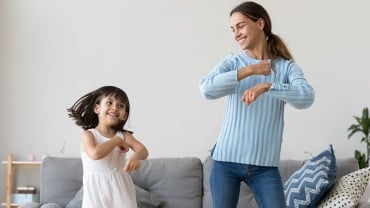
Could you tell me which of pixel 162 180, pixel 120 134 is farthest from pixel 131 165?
pixel 162 180

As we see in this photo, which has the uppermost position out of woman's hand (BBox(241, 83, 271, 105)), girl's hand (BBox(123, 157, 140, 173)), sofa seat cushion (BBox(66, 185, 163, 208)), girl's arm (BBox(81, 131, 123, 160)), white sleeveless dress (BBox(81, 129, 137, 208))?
A: woman's hand (BBox(241, 83, 271, 105))

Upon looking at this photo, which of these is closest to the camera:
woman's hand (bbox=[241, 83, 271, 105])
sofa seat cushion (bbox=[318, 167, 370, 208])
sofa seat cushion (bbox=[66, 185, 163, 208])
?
woman's hand (bbox=[241, 83, 271, 105])

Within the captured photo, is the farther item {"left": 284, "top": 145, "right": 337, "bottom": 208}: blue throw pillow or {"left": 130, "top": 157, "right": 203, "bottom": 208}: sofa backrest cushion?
{"left": 130, "top": 157, "right": 203, "bottom": 208}: sofa backrest cushion

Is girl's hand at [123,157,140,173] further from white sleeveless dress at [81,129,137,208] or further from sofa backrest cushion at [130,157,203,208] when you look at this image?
sofa backrest cushion at [130,157,203,208]

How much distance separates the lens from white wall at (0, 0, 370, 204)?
152 inches

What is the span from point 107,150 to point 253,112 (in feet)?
1.85

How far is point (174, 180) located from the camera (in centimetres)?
354

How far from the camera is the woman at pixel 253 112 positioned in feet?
6.15

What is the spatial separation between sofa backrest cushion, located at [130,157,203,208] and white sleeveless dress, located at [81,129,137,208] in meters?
1.39

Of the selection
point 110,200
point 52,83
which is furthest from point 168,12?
point 110,200

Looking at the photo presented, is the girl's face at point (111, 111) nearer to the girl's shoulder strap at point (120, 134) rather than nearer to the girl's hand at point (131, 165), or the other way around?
the girl's shoulder strap at point (120, 134)

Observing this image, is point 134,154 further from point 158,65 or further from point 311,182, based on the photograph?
point 158,65

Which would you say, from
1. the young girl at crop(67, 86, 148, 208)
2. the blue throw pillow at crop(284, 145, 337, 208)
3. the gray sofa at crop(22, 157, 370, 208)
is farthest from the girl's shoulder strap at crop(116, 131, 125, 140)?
the gray sofa at crop(22, 157, 370, 208)

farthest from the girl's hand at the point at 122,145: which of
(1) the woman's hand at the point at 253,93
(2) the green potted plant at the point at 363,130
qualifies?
(2) the green potted plant at the point at 363,130
